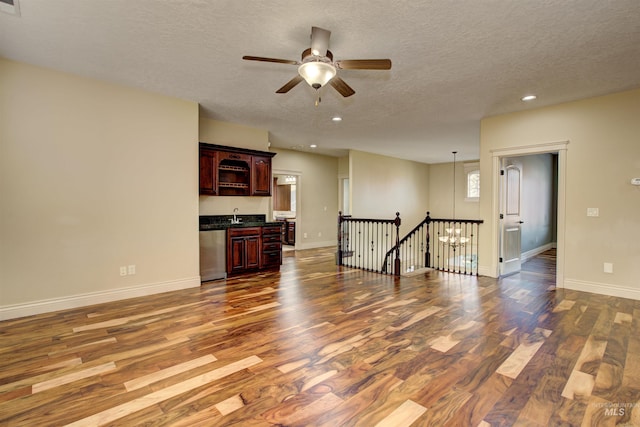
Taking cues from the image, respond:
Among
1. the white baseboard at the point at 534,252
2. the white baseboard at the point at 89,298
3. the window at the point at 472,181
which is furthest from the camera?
the window at the point at 472,181

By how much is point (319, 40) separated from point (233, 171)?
3727 mm

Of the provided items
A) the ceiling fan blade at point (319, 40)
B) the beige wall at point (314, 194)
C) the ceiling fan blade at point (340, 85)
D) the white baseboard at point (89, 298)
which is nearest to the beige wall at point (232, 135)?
the beige wall at point (314, 194)

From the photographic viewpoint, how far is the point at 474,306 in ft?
12.3

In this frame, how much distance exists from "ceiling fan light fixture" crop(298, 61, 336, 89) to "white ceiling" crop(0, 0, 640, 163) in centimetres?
35

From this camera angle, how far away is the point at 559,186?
4621 mm

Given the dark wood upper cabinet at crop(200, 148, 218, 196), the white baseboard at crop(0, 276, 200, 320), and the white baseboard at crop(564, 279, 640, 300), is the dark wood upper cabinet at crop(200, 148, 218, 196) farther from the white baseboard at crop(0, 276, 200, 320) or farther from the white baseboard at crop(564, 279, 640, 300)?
the white baseboard at crop(564, 279, 640, 300)

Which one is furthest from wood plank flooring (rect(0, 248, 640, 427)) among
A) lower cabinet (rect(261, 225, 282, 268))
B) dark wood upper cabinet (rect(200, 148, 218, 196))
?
dark wood upper cabinet (rect(200, 148, 218, 196))

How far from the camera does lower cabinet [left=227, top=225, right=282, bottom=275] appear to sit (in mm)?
5207

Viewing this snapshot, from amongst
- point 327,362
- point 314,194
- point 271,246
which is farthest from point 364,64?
point 314,194

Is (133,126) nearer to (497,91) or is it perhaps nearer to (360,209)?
(497,91)

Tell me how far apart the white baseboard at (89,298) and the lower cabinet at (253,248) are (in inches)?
28.9

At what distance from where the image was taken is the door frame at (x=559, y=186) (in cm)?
455

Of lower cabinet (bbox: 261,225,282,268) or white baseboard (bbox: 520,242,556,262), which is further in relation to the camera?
white baseboard (bbox: 520,242,556,262)

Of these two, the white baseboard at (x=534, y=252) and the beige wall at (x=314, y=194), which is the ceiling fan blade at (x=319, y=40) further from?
the white baseboard at (x=534, y=252)
